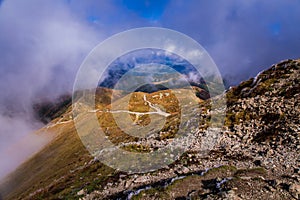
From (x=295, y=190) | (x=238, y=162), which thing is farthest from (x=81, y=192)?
(x=295, y=190)

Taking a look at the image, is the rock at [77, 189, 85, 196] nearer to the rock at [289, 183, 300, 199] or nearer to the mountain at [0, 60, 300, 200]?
the mountain at [0, 60, 300, 200]

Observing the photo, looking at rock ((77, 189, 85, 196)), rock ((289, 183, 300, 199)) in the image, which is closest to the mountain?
rock ((289, 183, 300, 199))

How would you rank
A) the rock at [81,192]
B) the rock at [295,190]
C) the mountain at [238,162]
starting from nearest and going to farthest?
the rock at [295,190], the mountain at [238,162], the rock at [81,192]

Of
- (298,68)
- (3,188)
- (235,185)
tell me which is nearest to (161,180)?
(235,185)

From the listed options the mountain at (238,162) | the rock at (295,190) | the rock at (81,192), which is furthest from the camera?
the rock at (81,192)

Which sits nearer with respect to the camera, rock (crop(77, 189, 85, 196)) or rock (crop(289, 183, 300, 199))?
rock (crop(289, 183, 300, 199))

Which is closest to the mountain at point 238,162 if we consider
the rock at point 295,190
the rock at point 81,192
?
the rock at point 295,190

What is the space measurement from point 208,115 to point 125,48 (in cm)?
2730

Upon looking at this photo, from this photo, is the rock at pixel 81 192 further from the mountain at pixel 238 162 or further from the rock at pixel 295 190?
the rock at pixel 295 190

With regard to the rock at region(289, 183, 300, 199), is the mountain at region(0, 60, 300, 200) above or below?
above

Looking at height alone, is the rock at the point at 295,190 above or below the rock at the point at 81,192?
below

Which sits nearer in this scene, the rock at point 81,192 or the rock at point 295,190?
the rock at point 295,190

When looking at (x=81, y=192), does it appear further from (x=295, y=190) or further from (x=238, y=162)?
(x=295, y=190)

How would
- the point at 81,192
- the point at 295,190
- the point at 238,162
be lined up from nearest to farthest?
the point at 295,190 → the point at 238,162 → the point at 81,192
